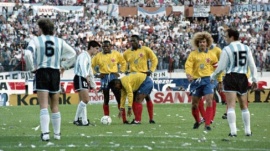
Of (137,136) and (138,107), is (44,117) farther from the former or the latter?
(138,107)

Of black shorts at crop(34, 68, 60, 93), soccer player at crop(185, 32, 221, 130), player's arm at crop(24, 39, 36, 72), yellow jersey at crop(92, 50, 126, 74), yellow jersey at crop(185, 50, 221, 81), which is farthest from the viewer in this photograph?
yellow jersey at crop(92, 50, 126, 74)

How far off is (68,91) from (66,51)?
24.0 meters

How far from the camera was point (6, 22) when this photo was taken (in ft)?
167

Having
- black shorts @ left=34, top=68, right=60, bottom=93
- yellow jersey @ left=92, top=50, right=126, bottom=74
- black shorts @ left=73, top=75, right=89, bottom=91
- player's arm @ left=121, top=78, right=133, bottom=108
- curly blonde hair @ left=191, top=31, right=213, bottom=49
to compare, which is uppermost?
curly blonde hair @ left=191, top=31, right=213, bottom=49

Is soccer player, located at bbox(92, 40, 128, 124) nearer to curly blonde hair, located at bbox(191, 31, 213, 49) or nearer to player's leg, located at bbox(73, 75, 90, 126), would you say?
player's leg, located at bbox(73, 75, 90, 126)

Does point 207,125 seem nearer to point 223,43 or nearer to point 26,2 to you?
point 223,43

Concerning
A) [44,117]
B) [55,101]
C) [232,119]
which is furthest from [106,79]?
[44,117]

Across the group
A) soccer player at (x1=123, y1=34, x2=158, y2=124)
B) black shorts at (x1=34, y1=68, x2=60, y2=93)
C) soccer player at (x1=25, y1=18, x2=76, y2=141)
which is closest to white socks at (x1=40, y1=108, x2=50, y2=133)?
soccer player at (x1=25, y1=18, x2=76, y2=141)

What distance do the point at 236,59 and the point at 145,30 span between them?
3697 centimetres

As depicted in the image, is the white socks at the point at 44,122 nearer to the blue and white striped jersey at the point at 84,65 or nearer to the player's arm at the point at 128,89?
the blue and white striped jersey at the point at 84,65

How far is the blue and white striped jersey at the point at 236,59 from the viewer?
55.6 ft

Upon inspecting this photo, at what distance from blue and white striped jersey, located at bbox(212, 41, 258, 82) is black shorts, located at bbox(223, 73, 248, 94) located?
0.33ft

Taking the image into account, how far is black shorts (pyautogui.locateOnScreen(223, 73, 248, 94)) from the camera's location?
16938 millimetres

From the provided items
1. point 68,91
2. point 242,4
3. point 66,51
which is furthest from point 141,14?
point 66,51
